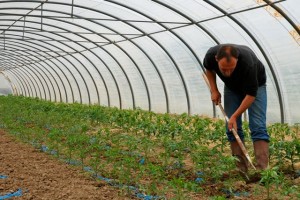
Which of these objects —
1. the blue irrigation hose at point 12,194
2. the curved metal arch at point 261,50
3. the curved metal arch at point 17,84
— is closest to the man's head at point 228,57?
the blue irrigation hose at point 12,194

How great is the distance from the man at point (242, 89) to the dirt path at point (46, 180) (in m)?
1.54

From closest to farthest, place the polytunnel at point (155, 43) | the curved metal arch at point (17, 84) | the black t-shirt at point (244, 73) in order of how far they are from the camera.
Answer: the black t-shirt at point (244, 73) < the polytunnel at point (155, 43) < the curved metal arch at point (17, 84)

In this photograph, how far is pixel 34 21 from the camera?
563 inches

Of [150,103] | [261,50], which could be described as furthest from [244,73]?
[150,103]

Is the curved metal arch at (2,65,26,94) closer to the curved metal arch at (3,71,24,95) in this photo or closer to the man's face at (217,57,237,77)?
the curved metal arch at (3,71,24,95)

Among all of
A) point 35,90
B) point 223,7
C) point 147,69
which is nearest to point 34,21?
point 147,69

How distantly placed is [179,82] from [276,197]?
32.1ft

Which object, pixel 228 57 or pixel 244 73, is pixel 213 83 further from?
pixel 228 57

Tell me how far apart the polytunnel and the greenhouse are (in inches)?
1.4

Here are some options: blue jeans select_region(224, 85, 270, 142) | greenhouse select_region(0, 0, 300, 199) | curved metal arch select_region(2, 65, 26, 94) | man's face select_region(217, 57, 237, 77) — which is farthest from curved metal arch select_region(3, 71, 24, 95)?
man's face select_region(217, 57, 237, 77)

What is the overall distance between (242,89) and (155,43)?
30.2ft

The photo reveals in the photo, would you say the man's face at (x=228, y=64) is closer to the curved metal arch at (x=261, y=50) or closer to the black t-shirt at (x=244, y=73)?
the black t-shirt at (x=244, y=73)

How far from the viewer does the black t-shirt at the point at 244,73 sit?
156 inches

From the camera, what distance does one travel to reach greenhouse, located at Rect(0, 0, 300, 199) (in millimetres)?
4281
